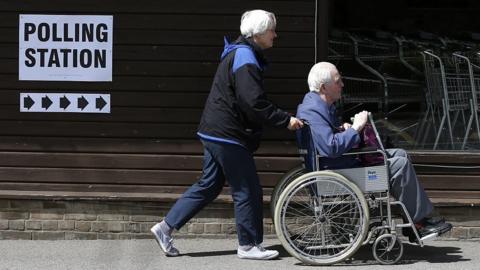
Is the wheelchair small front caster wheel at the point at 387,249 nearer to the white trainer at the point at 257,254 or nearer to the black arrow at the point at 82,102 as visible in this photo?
the white trainer at the point at 257,254

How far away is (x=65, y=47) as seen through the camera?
609 centimetres

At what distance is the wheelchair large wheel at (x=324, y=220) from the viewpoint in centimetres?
524

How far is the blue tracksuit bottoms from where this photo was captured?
17.7 ft

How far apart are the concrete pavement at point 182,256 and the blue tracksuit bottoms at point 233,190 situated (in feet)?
0.86

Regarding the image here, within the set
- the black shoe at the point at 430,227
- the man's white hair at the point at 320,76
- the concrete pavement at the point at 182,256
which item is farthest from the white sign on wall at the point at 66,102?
the black shoe at the point at 430,227

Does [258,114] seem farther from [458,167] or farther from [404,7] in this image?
[404,7]

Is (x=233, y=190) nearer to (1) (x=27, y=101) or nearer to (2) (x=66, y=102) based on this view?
(2) (x=66, y=102)

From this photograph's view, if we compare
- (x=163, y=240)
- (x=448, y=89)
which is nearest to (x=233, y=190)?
(x=163, y=240)

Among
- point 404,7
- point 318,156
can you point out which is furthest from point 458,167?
point 404,7

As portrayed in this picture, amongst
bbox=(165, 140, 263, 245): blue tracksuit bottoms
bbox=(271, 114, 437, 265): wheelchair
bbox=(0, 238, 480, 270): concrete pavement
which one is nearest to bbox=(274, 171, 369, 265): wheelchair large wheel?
bbox=(271, 114, 437, 265): wheelchair

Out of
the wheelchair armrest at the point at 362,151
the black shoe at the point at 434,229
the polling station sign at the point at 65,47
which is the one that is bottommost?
the black shoe at the point at 434,229

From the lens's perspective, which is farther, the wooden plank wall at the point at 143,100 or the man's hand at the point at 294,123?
the wooden plank wall at the point at 143,100

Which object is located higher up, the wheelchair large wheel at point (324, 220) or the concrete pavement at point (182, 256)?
the wheelchair large wheel at point (324, 220)

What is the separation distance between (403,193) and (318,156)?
0.61 meters
